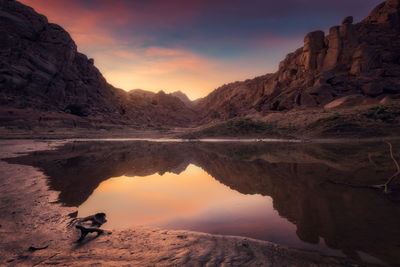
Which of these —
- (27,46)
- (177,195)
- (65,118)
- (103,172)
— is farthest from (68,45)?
(177,195)

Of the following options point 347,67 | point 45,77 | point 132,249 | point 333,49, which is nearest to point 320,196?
point 132,249

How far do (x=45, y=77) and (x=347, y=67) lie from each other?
83.0m

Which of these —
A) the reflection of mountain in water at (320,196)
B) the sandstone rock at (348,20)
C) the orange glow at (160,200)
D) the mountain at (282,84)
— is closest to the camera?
the reflection of mountain in water at (320,196)

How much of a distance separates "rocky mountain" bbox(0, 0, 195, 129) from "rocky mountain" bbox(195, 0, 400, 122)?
5146cm

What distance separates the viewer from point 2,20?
63.7 m

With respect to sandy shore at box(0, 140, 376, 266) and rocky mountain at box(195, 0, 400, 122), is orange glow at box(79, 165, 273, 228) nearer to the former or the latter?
sandy shore at box(0, 140, 376, 266)

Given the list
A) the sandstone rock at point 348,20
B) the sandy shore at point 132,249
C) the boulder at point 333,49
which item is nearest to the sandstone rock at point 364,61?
the boulder at point 333,49

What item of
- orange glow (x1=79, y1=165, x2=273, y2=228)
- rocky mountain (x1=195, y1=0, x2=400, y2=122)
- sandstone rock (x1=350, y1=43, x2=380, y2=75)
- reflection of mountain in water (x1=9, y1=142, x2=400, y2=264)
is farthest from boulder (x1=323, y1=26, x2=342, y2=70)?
orange glow (x1=79, y1=165, x2=273, y2=228)

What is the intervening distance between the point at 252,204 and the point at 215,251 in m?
3.02

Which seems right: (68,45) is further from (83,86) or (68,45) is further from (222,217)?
(222,217)

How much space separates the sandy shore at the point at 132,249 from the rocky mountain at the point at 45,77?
2031 inches

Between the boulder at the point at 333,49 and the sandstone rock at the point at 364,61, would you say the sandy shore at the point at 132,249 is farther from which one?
the boulder at the point at 333,49

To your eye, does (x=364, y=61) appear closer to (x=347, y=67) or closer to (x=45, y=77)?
(x=347, y=67)

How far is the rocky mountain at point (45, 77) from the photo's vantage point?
184 ft
